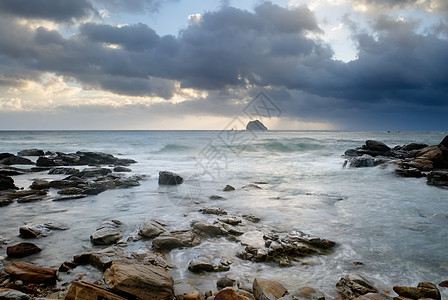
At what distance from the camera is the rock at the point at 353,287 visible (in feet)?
11.4

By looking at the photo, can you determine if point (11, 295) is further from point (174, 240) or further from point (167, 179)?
point (167, 179)

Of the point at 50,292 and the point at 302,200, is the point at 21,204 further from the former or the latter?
the point at 302,200

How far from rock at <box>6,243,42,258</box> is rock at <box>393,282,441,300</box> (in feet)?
19.3

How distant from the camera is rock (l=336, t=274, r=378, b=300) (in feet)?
11.4

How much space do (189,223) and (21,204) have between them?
5.53 metres

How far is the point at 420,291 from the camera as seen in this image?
346cm

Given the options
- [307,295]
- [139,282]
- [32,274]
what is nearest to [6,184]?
[32,274]

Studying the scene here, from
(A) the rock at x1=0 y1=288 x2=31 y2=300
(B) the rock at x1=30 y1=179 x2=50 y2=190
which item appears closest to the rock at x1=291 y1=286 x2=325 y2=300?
(A) the rock at x1=0 y1=288 x2=31 y2=300

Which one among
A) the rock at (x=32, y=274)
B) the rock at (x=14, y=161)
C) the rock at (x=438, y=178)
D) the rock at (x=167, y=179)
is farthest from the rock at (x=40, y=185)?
the rock at (x=438, y=178)

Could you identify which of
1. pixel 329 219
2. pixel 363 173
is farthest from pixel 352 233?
pixel 363 173

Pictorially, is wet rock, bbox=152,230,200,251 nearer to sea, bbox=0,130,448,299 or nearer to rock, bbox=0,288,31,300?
sea, bbox=0,130,448,299

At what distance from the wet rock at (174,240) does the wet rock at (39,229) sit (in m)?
2.55

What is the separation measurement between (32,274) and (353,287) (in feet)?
14.4

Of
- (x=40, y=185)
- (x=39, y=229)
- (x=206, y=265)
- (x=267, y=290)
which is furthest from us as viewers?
(x=40, y=185)
